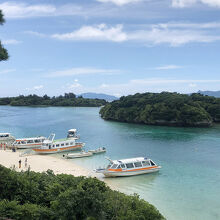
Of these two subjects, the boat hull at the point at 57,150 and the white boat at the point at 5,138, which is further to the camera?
the white boat at the point at 5,138

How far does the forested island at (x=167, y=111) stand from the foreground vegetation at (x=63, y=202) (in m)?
62.0

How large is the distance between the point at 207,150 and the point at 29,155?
92.4 ft

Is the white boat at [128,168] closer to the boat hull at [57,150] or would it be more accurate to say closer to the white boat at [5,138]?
the boat hull at [57,150]

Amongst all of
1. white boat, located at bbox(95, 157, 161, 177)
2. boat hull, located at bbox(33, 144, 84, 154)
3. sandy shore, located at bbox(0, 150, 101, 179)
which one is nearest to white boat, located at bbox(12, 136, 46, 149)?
boat hull, located at bbox(33, 144, 84, 154)

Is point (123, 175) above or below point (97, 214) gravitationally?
below

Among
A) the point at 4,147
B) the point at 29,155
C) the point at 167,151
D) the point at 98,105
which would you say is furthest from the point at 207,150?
the point at 98,105

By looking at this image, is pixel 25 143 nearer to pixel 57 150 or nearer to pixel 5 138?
pixel 57 150

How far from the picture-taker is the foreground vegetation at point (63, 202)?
35.3 feet

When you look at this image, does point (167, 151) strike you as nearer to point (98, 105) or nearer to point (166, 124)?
point (166, 124)

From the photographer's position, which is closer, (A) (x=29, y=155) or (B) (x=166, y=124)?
(A) (x=29, y=155)

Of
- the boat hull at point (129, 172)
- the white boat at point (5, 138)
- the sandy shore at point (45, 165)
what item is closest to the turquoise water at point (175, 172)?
the boat hull at point (129, 172)

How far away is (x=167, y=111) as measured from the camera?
2948 inches

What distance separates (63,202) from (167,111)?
219 ft

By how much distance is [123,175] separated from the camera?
28.2 metres
